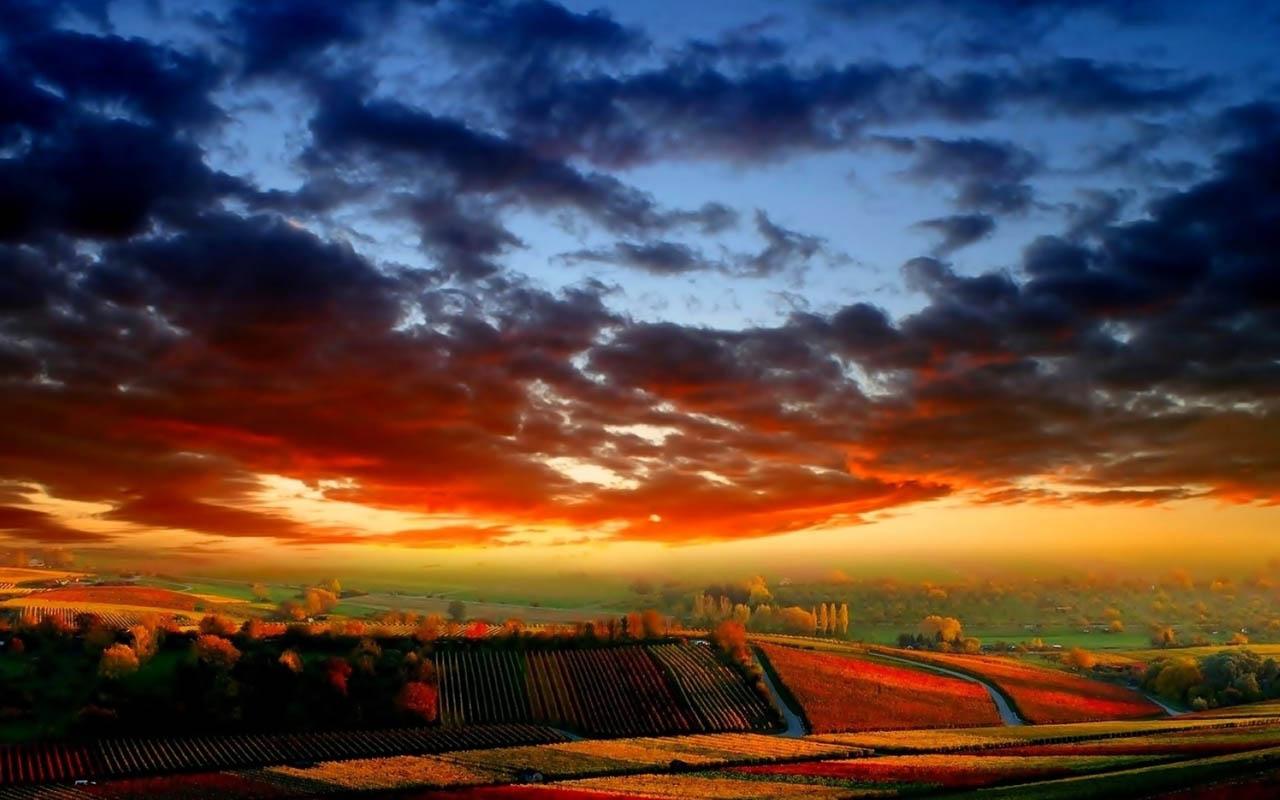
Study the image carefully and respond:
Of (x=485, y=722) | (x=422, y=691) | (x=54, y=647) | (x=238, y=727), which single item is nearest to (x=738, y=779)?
(x=485, y=722)

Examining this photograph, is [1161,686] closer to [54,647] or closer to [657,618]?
[657,618]

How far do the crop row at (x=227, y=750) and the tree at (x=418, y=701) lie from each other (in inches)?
143

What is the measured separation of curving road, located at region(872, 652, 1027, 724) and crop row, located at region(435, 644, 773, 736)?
104 ft

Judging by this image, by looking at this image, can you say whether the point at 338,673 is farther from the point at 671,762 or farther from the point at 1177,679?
the point at 1177,679

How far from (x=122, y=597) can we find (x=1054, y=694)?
16646 cm

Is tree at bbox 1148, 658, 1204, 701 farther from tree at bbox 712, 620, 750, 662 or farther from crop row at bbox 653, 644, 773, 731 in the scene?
crop row at bbox 653, 644, 773, 731

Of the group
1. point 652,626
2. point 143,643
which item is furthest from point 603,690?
point 143,643

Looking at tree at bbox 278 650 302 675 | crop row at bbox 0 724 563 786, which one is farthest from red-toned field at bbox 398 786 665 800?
tree at bbox 278 650 302 675

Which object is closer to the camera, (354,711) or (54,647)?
(354,711)

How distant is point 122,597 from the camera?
174m

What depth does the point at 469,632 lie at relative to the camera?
139500 mm

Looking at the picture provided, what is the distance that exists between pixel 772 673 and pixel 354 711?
5400cm

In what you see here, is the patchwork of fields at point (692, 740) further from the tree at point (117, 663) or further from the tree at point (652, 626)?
the tree at point (117, 663)

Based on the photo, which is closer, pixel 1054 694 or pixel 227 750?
pixel 227 750
